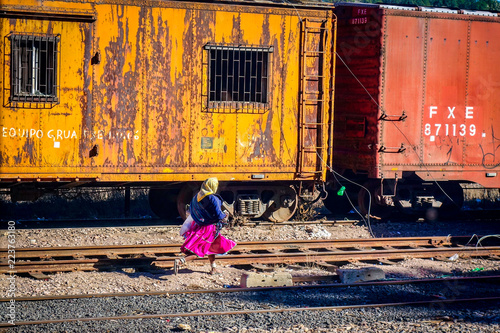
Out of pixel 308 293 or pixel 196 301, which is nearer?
pixel 196 301

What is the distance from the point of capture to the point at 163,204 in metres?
12.5

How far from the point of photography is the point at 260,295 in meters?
7.63

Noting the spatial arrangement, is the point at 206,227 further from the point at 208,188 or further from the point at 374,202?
the point at 374,202

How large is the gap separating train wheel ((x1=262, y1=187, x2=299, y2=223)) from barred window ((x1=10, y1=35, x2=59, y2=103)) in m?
4.58

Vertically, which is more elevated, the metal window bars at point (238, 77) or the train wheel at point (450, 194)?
the metal window bars at point (238, 77)

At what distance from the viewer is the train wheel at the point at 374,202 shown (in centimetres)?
1227

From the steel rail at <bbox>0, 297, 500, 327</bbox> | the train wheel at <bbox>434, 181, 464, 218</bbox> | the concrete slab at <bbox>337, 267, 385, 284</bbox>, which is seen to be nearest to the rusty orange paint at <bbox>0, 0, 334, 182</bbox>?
the train wheel at <bbox>434, 181, 464, 218</bbox>

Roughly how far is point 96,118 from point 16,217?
3.22m

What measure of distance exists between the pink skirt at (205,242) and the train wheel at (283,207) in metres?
3.55

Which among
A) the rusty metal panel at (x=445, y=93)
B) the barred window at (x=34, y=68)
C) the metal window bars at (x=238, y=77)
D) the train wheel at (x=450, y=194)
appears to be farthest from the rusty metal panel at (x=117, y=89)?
the train wheel at (x=450, y=194)

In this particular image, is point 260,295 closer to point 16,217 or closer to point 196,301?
point 196,301

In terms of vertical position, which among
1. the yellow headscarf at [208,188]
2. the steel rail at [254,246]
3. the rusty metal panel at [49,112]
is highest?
the rusty metal panel at [49,112]

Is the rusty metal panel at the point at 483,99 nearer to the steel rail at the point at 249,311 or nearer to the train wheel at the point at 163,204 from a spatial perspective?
the steel rail at the point at 249,311

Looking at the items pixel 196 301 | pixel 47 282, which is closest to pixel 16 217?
pixel 47 282
